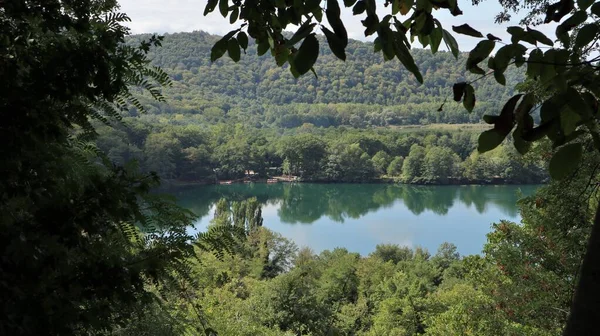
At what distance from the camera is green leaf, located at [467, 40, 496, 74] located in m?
0.70

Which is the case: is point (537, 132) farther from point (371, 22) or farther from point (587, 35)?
point (371, 22)

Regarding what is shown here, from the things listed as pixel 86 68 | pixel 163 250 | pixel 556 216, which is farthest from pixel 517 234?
pixel 86 68

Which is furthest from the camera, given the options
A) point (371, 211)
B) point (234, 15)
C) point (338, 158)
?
point (338, 158)

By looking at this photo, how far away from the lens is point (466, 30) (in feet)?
2.38

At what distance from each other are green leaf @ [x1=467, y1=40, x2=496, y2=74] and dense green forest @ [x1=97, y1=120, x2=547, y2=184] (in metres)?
34.8

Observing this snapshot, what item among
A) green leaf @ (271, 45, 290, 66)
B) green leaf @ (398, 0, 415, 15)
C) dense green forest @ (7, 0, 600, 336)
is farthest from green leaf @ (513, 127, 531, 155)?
green leaf @ (271, 45, 290, 66)

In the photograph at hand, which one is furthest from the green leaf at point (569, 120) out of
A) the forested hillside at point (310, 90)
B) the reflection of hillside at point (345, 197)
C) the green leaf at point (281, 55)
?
the forested hillside at point (310, 90)

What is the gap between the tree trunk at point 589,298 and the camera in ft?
2.06

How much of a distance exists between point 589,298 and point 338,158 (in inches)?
1656

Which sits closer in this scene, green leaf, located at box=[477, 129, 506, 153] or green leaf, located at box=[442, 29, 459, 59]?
→ green leaf, located at box=[477, 129, 506, 153]

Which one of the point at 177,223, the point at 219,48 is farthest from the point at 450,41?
the point at 177,223

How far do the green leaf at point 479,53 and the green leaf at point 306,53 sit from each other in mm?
245

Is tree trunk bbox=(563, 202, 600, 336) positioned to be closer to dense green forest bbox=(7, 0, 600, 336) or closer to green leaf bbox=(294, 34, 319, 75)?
dense green forest bbox=(7, 0, 600, 336)

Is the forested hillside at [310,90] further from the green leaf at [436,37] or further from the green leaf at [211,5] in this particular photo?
the green leaf at [436,37]
